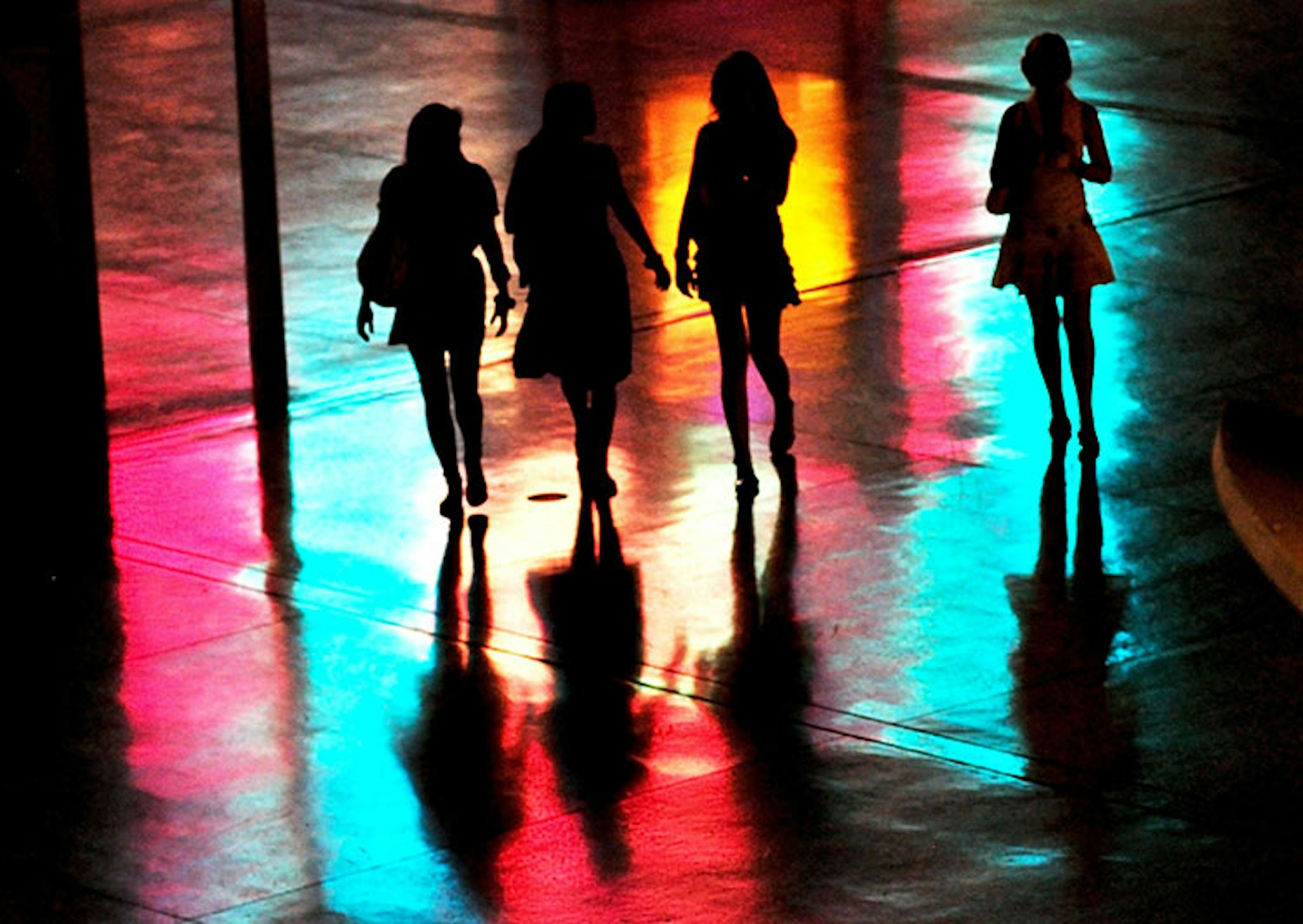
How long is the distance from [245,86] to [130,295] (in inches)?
108

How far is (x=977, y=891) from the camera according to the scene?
24.4ft

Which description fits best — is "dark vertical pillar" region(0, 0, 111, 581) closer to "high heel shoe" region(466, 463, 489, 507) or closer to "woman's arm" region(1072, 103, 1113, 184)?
"high heel shoe" region(466, 463, 489, 507)

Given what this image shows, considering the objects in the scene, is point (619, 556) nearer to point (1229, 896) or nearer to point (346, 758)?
point (346, 758)

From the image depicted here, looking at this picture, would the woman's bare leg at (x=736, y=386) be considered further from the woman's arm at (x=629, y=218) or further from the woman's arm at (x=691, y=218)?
the woman's arm at (x=629, y=218)

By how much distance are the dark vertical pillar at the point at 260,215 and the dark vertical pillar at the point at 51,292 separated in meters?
0.77

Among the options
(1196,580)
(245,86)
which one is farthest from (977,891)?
(245,86)

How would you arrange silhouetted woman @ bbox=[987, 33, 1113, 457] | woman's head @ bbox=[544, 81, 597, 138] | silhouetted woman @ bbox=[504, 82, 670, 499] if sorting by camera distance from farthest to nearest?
silhouetted woman @ bbox=[987, 33, 1113, 457] < silhouetted woman @ bbox=[504, 82, 670, 499] < woman's head @ bbox=[544, 81, 597, 138]

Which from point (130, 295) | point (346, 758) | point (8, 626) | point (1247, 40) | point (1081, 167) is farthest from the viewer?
point (1247, 40)

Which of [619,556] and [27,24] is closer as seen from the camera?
[619,556]

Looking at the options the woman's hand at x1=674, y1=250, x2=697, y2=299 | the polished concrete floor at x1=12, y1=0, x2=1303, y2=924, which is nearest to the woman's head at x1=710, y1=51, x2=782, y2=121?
the woman's hand at x1=674, y1=250, x2=697, y2=299

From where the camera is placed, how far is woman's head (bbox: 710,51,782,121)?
449 inches

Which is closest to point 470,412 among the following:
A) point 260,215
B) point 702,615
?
point 702,615

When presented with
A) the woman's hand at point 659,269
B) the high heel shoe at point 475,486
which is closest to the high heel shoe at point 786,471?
the woman's hand at point 659,269

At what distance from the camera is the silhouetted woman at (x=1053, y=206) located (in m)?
11.7
